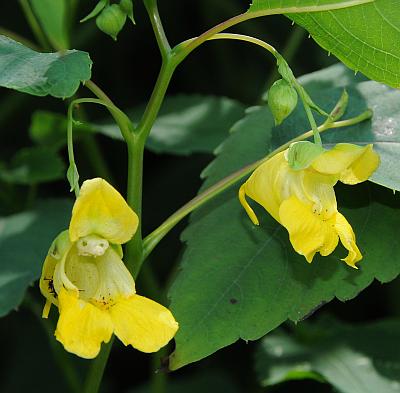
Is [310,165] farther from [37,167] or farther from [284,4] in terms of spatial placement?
[37,167]

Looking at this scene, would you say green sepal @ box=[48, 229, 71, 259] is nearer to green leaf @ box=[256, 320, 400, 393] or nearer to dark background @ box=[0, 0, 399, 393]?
green leaf @ box=[256, 320, 400, 393]

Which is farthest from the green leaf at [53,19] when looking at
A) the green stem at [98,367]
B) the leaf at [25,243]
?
the green stem at [98,367]

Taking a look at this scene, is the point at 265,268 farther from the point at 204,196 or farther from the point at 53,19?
the point at 53,19

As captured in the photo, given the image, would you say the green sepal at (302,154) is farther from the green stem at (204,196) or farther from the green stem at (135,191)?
the green stem at (135,191)

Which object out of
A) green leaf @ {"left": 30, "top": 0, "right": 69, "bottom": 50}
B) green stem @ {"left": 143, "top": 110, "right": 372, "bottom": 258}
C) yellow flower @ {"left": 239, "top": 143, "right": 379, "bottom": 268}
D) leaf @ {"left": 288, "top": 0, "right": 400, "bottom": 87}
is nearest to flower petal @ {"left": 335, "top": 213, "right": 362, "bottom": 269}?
yellow flower @ {"left": 239, "top": 143, "right": 379, "bottom": 268}

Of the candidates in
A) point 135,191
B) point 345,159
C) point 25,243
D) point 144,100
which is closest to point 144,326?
point 135,191

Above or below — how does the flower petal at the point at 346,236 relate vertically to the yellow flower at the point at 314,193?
below

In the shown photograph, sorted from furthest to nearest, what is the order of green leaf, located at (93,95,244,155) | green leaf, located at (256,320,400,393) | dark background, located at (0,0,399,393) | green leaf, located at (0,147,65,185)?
dark background, located at (0,0,399,393)
green leaf, located at (93,95,244,155)
green leaf, located at (0,147,65,185)
green leaf, located at (256,320,400,393)
